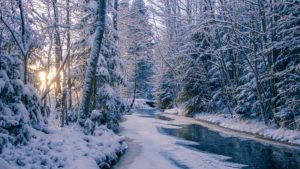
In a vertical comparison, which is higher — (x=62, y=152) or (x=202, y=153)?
(x=62, y=152)

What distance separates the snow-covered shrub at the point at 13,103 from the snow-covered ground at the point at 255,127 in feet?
40.2

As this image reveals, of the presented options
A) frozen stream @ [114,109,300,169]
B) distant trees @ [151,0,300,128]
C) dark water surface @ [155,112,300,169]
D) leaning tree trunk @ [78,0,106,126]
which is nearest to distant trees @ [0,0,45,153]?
leaning tree trunk @ [78,0,106,126]

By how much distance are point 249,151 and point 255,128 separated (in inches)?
293

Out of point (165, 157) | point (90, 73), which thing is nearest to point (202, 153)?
point (165, 157)

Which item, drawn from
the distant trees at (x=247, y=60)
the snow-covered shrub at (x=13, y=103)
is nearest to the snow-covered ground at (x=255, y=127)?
the distant trees at (x=247, y=60)

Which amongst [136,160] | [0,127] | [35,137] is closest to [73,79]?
[136,160]

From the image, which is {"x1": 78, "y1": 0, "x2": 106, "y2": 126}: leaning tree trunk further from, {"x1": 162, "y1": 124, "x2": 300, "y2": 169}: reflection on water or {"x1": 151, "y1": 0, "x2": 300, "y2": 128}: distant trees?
{"x1": 151, "y1": 0, "x2": 300, "y2": 128}: distant trees

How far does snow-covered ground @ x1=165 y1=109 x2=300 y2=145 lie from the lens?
695 inches

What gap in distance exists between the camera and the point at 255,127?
22.6 metres

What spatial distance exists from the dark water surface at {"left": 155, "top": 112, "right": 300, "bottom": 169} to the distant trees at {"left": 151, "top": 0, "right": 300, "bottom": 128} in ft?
7.87

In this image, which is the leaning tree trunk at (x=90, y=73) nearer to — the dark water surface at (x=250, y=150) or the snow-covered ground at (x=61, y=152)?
the snow-covered ground at (x=61, y=152)

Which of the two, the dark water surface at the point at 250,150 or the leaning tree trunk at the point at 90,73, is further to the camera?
the leaning tree trunk at the point at 90,73

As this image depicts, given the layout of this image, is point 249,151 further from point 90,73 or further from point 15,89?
point 15,89

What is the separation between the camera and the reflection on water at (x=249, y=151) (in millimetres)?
12711
